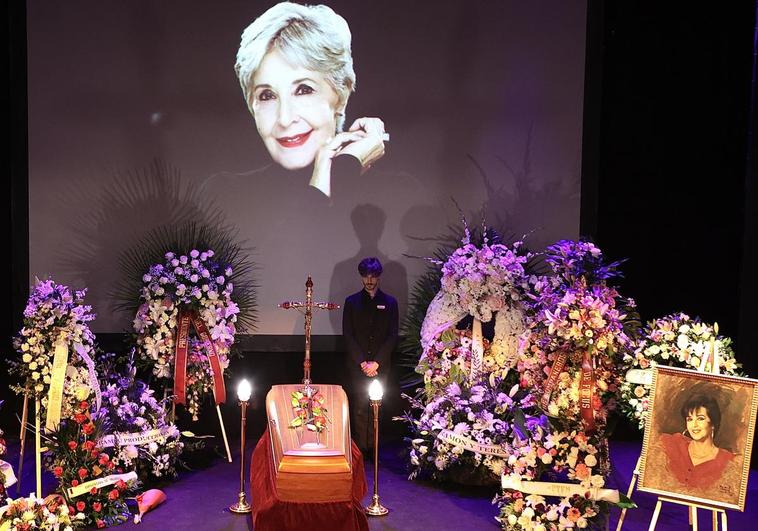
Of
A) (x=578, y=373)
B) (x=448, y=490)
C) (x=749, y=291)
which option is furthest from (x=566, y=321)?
(x=749, y=291)

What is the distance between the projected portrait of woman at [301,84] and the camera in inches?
277

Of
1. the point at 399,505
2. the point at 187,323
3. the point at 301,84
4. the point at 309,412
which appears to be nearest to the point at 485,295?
the point at 399,505

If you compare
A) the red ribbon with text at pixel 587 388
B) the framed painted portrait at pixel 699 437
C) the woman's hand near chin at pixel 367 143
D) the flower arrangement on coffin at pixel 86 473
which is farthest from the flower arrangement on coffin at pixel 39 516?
the woman's hand near chin at pixel 367 143

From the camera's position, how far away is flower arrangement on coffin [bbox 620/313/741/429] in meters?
4.62

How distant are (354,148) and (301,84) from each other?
701 mm

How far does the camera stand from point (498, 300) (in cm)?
590

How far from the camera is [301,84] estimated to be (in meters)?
7.07

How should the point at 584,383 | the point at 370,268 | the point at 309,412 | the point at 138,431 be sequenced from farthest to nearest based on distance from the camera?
the point at 370,268
the point at 138,431
the point at 309,412
the point at 584,383

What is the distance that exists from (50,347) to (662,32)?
530 cm

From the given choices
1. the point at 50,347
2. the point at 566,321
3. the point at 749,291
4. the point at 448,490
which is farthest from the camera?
the point at 749,291

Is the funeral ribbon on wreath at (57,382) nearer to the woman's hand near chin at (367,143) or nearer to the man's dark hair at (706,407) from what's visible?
the woman's hand near chin at (367,143)

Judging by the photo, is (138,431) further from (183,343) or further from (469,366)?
(469,366)

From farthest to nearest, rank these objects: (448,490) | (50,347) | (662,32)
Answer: (662,32) < (448,490) < (50,347)

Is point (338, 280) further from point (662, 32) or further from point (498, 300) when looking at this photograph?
point (662, 32)
